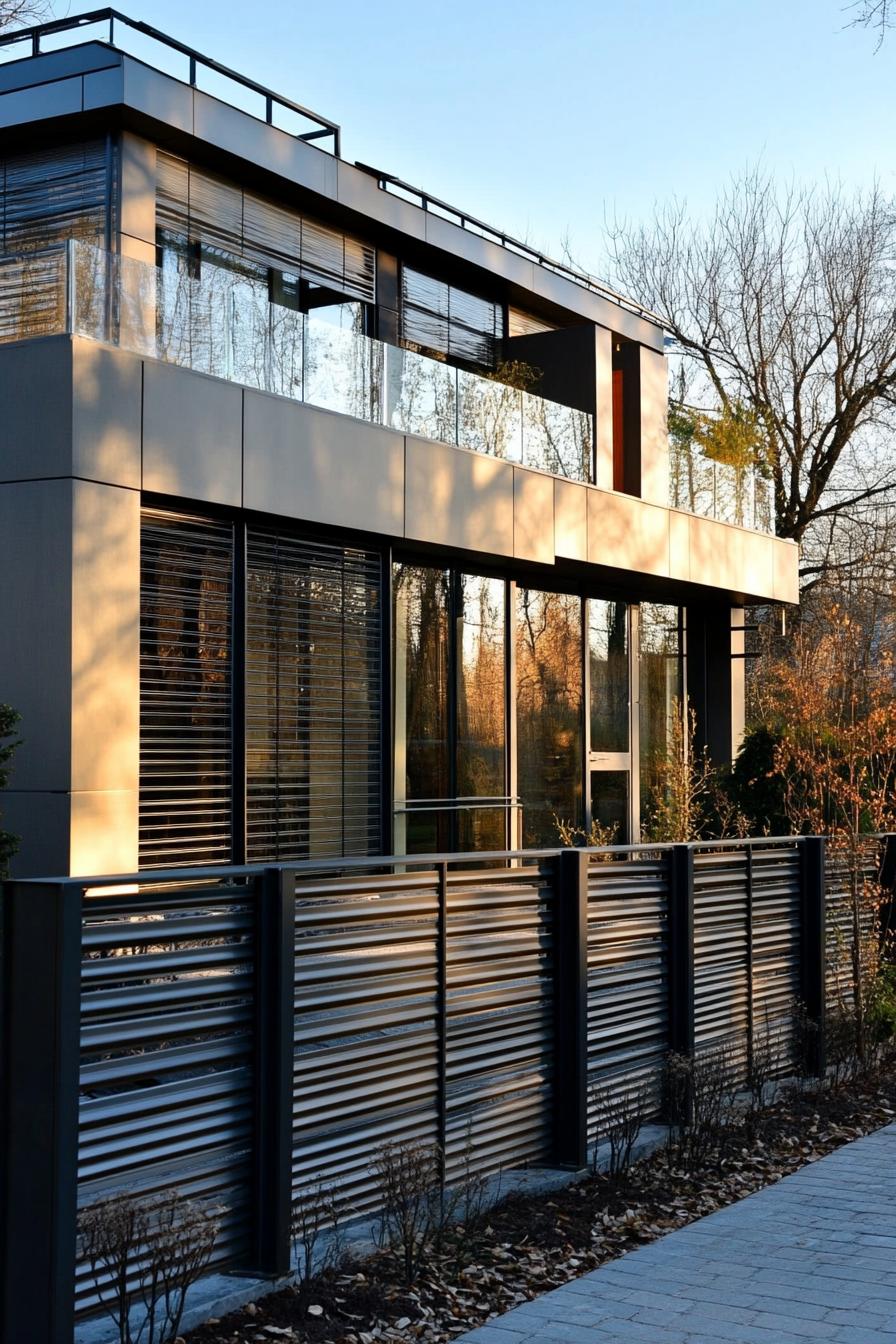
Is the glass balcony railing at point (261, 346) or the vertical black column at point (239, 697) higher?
the glass balcony railing at point (261, 346)

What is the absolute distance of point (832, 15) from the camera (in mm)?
9422

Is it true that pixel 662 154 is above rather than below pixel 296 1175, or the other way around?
above

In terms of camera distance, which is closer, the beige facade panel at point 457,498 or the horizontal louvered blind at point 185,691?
the horizontal louvered blind at point 185,691

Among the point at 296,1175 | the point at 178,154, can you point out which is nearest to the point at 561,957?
the point at 296,1175

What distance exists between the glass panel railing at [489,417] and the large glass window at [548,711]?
2332mm

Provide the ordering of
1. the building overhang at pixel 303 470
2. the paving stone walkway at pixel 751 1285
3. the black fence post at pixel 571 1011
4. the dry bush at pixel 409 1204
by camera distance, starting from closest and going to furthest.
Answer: the paving stone walkway at pixel 751 1285 → the dry bush at pixel 409 1204 → the black fence post at pixel 571 1011 → the building overhang at pixel 303 470

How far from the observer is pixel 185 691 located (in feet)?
40.1

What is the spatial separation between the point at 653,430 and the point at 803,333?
51.7 feet

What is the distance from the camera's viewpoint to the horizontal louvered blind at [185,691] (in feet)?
38.7

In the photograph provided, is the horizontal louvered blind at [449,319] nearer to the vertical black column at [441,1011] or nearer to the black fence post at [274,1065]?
the vertical black column at [441,1011]

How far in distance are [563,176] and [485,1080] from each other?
26046 mm

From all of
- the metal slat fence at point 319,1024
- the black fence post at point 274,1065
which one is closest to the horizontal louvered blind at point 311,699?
the metal slat fence at point 319,1024

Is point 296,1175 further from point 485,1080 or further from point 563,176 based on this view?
point 563,176

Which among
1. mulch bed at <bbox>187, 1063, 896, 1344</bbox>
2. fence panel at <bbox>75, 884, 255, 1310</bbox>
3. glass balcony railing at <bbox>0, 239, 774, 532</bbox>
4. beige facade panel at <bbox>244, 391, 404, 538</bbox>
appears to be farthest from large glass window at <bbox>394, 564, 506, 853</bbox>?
fence panel at <bbox>75, 884, 255, 1310</bbox>
